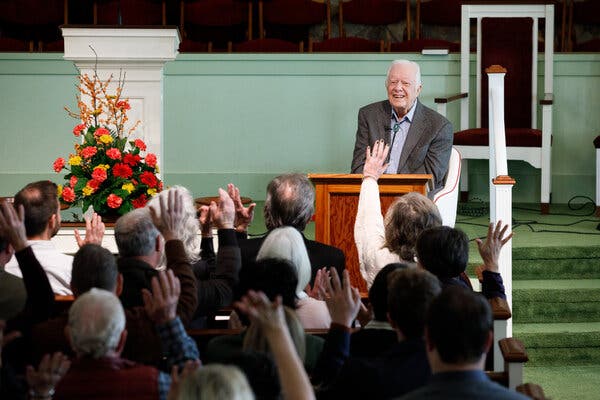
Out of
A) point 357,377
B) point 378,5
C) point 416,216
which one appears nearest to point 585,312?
point 416,216

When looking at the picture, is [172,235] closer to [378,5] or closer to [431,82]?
[431,82]

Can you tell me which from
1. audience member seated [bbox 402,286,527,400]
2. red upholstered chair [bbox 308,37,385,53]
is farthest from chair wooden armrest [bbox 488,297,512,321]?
red upholstered chair [bbox 308,37,385,53]

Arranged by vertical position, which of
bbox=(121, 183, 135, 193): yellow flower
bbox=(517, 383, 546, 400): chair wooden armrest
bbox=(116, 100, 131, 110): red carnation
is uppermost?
bbox=(116, 100, 131, 110): red carnation

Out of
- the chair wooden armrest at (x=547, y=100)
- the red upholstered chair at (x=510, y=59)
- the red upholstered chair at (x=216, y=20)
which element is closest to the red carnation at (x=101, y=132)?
the red upholstered chair at (x=510, y=59)

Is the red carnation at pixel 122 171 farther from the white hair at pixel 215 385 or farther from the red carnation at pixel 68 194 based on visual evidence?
the white hair at pixel 215 385

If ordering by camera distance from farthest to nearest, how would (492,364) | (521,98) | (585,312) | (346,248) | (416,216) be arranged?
(521,98) < (585,312) < (346,248) < (492,364) < (416,216)

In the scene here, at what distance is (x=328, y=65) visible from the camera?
8.09 m

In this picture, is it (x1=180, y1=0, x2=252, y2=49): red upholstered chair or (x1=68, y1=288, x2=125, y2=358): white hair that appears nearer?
(x1=68, y1=288, x2=125, y2=358): white hair

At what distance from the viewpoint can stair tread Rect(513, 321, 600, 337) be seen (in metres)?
5.64

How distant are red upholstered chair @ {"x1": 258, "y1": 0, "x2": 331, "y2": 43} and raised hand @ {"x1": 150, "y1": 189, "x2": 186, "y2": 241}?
6.07 metres

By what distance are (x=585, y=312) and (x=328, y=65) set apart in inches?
119

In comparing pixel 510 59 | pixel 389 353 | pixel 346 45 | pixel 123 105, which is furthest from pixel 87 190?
pixel 346 45

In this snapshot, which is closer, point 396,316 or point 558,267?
point 396,316

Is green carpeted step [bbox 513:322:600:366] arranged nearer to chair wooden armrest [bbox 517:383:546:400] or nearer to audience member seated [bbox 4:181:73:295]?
audience member seated [bbox 4:181:73:295]
